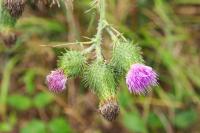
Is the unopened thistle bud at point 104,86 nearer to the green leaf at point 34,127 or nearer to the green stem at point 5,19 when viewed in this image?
the green stem at point 5,19

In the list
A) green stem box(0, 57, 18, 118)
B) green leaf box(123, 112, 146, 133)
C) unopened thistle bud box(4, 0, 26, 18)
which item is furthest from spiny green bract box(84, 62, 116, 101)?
green stem box(0, 57, 18, 118)

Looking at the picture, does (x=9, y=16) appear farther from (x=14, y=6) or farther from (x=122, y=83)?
(x=122, y=83)

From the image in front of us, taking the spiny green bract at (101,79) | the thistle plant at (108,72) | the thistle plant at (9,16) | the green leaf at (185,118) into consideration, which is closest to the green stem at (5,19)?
the thistle plant at (9,16)

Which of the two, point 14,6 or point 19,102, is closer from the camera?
point 14,6

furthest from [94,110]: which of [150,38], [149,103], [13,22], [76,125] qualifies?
[13,22]

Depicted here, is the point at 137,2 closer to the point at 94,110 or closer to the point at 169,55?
the point at 169,55

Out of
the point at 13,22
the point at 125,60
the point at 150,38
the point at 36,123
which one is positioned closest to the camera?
the point at 125,60

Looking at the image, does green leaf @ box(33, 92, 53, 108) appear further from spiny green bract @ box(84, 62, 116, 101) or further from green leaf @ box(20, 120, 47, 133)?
spiny green bract @ box(84, 62, 116, 101)

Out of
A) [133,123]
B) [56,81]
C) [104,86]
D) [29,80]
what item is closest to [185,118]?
[133,123]
